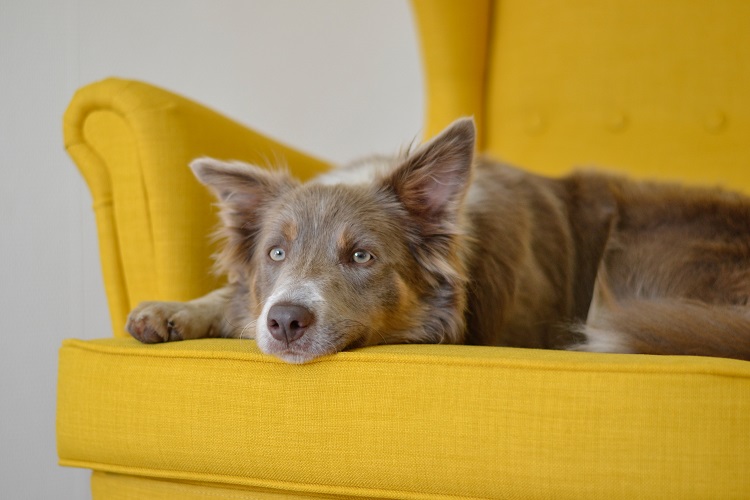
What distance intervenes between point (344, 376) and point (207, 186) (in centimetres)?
101

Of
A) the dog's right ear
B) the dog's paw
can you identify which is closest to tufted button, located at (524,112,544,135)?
the dog's right ear

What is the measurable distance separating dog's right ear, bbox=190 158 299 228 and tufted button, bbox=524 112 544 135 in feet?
5.62

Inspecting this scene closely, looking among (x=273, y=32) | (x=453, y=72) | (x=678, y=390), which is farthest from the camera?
(x=273, y=32)

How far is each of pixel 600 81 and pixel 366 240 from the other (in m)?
2.02

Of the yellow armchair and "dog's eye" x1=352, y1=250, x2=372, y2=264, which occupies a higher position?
"dog's eye" x1=352, y1=250, x2=372, y2=264

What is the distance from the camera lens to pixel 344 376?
176cm

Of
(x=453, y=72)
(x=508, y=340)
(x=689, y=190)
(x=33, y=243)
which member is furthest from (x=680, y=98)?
(x=33, y=243)

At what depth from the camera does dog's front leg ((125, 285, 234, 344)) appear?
7.00 feet

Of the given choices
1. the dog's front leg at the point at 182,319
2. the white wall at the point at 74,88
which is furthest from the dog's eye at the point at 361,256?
the white wall at the point at 74,88

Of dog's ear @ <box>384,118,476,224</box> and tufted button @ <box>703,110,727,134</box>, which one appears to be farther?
tufted button @ <box>703,110,727,134</box>

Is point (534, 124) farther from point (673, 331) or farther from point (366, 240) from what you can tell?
point (673, 331)

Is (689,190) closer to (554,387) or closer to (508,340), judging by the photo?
(508,340)

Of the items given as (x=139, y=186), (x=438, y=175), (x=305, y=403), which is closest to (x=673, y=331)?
(x=438, y=175)

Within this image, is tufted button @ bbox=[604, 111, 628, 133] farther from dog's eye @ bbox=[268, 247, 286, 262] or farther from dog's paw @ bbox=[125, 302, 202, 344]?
dog's paw @ bbox=[125, 302, 202, 344]
